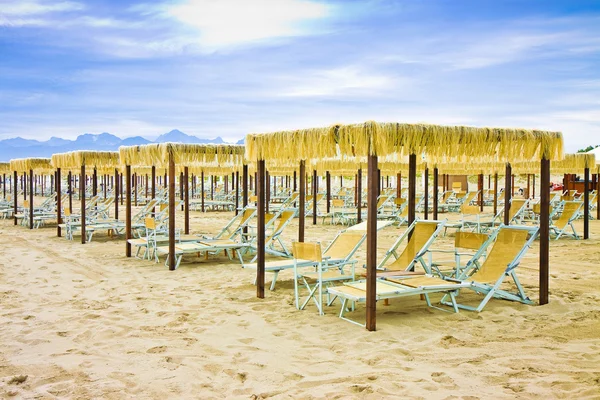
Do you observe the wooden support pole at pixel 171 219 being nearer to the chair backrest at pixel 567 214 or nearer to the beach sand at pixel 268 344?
the beach sand at pixel 268 344

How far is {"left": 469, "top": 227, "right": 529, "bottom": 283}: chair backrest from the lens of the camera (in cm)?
541

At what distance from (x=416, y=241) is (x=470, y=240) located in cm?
56

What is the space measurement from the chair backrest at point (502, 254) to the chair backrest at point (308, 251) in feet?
5.43

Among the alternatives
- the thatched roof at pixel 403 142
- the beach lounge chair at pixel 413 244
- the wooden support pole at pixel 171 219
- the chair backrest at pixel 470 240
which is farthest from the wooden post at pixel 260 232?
the wooden support pole at pixel 171 219

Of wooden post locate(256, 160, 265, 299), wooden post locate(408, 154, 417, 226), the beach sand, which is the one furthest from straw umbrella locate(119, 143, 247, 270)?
wooden post locate(408, 154, 417, 226)

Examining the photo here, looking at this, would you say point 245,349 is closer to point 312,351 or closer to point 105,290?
point 312,351

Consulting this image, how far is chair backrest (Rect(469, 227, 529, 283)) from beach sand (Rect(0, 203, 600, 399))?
29 centimetres

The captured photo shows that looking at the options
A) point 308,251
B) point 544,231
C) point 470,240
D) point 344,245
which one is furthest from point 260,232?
point 544,231

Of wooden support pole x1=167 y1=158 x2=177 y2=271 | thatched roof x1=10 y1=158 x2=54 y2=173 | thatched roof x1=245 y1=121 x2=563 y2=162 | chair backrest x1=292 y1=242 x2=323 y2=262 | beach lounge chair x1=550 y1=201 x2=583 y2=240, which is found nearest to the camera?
thatched roof x1=245 y1=121 x2=563 y2=162

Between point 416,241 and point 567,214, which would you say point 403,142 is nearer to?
point 416,241

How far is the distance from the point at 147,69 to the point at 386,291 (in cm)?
4460

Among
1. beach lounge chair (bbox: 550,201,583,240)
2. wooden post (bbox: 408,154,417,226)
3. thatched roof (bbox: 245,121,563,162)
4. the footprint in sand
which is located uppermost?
thatched roof (bbox: 245,121,563,162)

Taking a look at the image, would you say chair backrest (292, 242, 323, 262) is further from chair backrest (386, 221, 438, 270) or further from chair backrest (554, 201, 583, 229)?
chair backrest (554, 201, 583, 229)

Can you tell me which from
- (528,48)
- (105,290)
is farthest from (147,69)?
(105,290)
